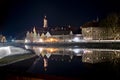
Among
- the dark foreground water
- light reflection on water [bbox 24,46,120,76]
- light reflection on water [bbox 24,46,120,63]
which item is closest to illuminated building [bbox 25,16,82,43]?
light reflection on water [bbox 24,46,120,63]

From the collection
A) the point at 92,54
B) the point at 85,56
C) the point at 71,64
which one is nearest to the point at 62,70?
the point at 71,64

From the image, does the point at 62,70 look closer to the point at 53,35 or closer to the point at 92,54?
the point at 92,54

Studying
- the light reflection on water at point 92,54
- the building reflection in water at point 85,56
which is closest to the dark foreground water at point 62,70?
the building reflection in water at point 85,56

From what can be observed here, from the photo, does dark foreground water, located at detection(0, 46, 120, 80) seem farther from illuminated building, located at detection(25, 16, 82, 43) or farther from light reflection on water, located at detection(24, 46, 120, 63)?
illuminated building, located at detection(25, 16, 82, 43)

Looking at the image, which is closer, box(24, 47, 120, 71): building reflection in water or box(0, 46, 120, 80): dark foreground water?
box(0, 46, 120, 80): dark foreground water

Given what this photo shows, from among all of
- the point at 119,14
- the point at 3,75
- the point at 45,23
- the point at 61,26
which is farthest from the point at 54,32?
the point at 3,75

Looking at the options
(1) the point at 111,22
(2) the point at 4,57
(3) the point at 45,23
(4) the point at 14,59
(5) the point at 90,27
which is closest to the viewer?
(2) the point at 4,57

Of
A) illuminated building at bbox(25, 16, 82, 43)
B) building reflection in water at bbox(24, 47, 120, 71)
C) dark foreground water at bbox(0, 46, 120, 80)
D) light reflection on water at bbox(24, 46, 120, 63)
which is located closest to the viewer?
dark foreground water at bbox(0, 46, 120, 80)

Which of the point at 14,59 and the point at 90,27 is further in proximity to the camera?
the point at 90,27

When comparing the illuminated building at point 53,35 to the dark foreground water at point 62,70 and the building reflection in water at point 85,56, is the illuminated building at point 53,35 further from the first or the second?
the dark foreground water at point 62,70

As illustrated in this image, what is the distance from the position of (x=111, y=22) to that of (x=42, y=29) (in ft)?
55.9

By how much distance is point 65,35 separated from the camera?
4212 cm

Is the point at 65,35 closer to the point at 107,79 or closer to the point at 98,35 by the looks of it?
the point at 98,35

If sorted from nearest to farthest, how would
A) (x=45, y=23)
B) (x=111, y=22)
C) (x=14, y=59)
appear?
(x=14, y=59), (x=111, y=22), (x=45, y=23)
